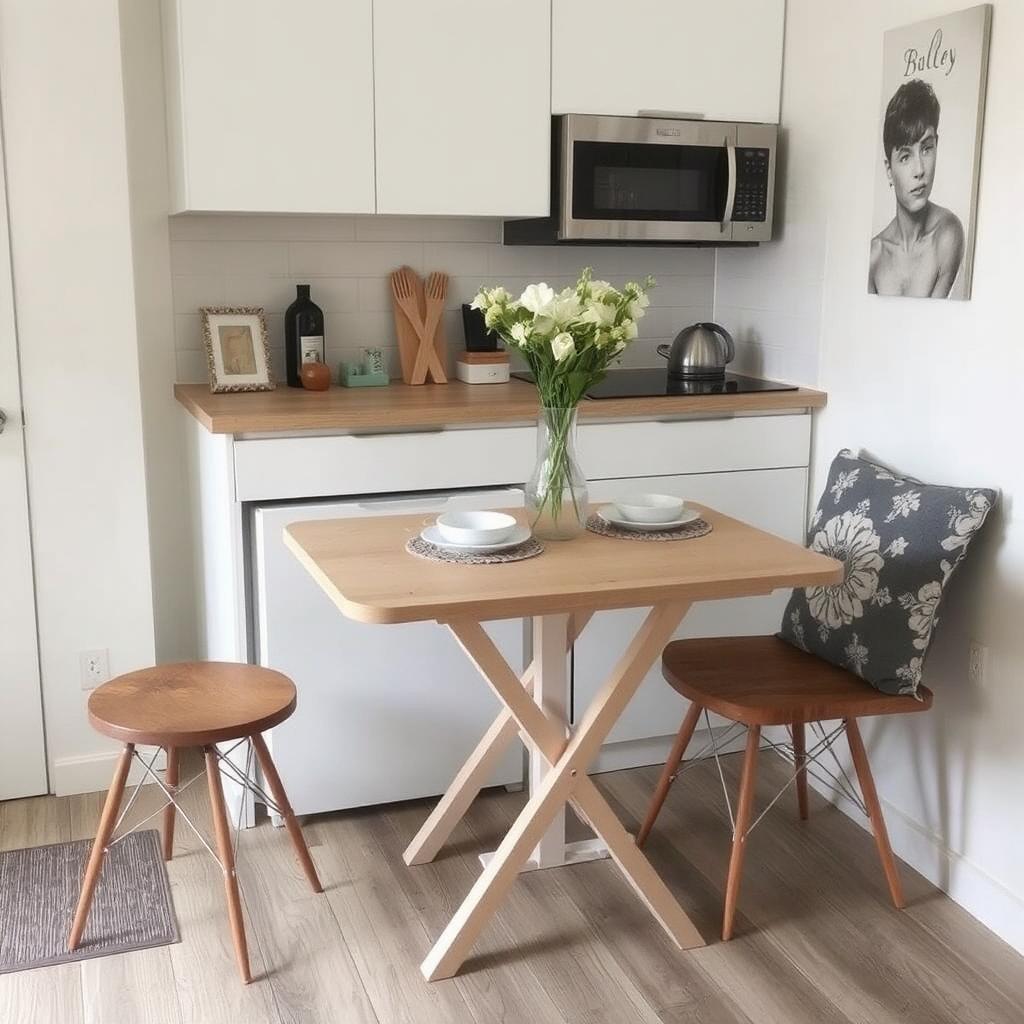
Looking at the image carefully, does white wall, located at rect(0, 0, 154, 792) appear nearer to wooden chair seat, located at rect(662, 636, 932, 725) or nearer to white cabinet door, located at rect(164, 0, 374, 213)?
white cabinet door, located at rect(164, 0, 374, 213)

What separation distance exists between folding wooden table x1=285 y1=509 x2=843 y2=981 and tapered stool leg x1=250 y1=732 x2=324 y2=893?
37cm

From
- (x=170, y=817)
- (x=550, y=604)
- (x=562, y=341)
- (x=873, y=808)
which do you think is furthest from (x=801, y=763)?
(x=170, y=817)

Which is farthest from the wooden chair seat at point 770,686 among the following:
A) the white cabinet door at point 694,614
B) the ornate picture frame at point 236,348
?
the ornate picture frame at point 236,348

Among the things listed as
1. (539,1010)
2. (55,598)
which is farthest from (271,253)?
(539,1010)

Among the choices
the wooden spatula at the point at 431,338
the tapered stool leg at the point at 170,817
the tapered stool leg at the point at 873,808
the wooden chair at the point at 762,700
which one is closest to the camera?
the wooden chair at the point at 762,700

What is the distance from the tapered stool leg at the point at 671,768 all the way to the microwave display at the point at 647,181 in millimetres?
1367

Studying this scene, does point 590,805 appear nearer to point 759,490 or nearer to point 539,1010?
point 539,1010

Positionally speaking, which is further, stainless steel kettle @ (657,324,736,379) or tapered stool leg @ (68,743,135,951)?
stainless steel kettle @ (657,324,736,379)

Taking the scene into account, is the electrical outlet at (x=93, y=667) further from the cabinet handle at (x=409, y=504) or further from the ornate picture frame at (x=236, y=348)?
the cabinet handle at (x=409, y=504)

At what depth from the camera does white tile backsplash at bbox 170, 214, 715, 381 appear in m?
3.46

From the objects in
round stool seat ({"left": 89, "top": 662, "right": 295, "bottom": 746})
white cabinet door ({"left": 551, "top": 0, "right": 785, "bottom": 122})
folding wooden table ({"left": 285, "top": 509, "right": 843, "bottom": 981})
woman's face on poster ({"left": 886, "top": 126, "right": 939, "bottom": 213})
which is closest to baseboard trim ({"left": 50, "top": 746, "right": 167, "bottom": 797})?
round stool seat ({"left": 89, "top": 662, "right": 295, "bottom": 746})

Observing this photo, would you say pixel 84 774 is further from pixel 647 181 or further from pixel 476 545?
pixel 647 181

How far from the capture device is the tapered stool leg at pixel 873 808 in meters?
2.74

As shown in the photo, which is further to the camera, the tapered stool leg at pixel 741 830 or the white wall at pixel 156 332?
the white wall at pixel 156 332
